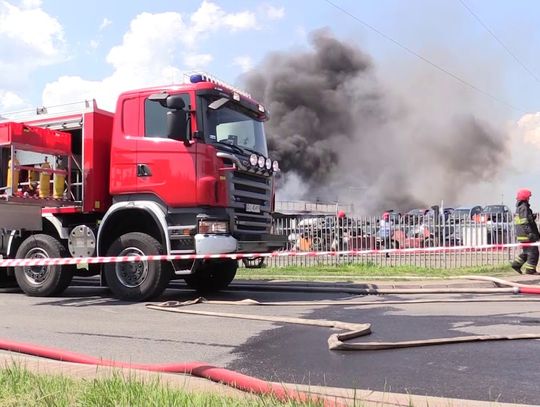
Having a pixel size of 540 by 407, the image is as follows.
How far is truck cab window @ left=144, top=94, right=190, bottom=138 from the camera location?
8008 mm

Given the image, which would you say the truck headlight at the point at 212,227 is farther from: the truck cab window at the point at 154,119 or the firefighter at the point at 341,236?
the firefighter at the point at 341,236

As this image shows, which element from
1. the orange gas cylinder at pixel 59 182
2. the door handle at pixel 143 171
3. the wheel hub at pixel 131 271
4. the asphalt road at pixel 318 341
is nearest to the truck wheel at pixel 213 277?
the wheel hub at pixel 131 271

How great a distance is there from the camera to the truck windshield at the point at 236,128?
8008 mm

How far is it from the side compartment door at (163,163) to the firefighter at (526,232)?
6.76 metres

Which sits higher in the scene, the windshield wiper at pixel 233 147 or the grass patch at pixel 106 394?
the windshield wiper at pixel 233 147

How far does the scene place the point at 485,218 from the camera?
1322 cm

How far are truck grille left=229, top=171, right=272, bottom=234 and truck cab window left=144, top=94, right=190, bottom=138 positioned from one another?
1.17 metres

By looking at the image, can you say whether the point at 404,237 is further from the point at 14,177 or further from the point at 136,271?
the point at 14,177

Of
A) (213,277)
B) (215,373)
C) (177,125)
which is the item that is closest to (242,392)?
(215,373)

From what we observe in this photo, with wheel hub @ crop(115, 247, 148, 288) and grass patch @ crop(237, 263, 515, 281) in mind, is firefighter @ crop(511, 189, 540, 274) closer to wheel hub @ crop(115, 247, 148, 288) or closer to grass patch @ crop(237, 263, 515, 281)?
grass patch @ crop(237, 263, 515, 281)

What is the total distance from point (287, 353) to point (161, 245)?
12.0 feet

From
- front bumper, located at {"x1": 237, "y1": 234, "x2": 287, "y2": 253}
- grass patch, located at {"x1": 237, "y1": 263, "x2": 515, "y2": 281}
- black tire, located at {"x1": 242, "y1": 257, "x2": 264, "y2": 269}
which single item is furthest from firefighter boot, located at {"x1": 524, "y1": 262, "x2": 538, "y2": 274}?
black tire, located at {"x1": 242, "y1": 257, "x2": 264, "y2": 269}

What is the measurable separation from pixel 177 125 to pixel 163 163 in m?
0.61

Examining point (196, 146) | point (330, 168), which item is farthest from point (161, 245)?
point (330, 168)
